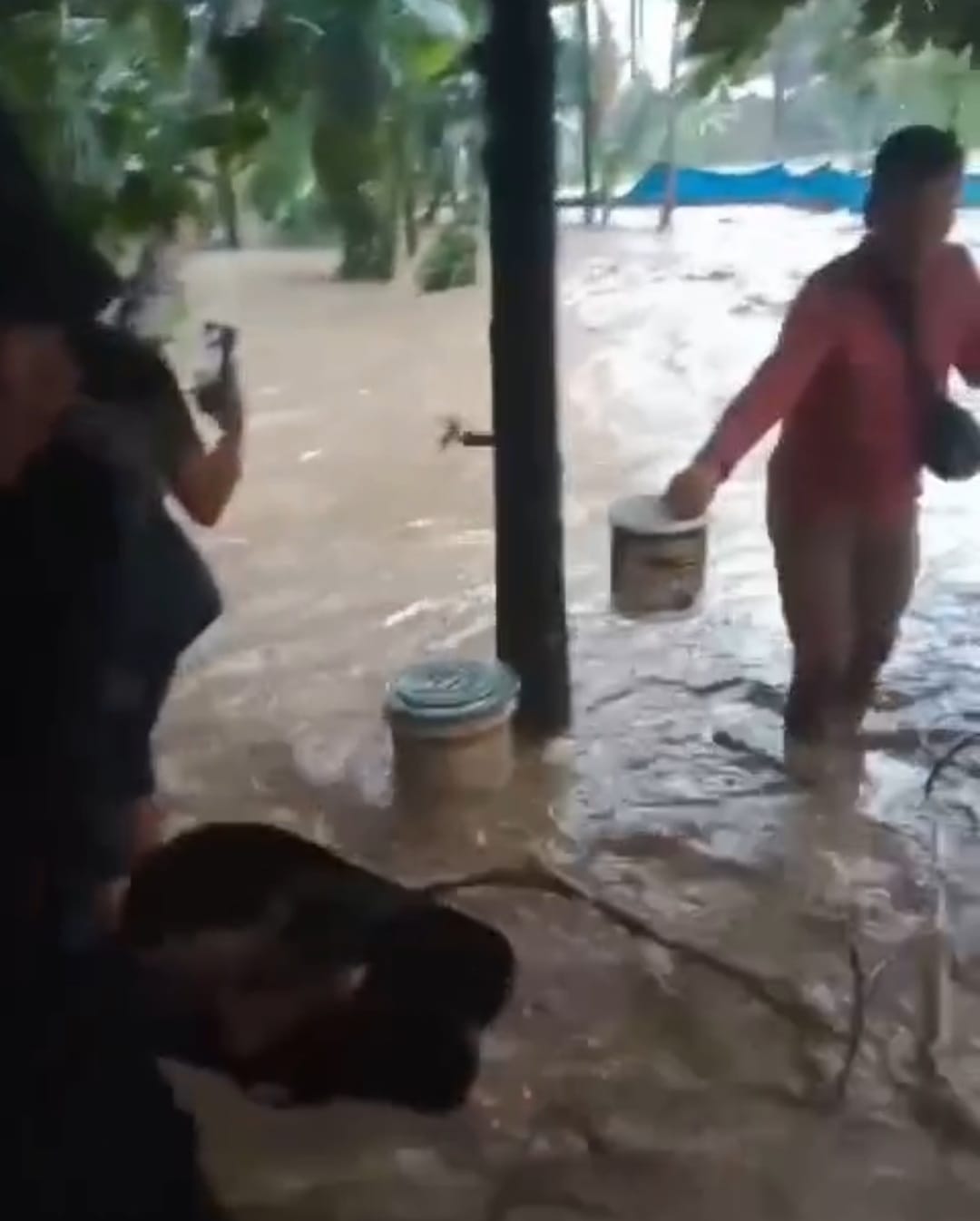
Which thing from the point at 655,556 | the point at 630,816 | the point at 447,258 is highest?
the point at 447,258

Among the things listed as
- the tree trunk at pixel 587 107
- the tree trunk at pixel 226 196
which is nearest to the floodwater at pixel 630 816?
the tree trunk at pixel 226 196

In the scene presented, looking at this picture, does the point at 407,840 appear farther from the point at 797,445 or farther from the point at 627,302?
the point at 627,302

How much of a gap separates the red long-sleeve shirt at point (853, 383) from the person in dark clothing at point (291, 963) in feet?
1.78

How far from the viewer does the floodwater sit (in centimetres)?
90

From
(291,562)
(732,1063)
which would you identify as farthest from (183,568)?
(291,562)

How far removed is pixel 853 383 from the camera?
1.12 meters

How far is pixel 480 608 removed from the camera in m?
1.68

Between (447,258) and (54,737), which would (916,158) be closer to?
(447,258)

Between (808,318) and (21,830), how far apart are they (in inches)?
27.5

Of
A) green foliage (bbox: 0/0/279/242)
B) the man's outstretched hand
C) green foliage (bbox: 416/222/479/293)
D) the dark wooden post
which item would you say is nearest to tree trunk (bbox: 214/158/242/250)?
green foliage (bbox: 0/0/279/242)

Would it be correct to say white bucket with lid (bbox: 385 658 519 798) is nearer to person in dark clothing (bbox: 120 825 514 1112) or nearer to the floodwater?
the floodwater

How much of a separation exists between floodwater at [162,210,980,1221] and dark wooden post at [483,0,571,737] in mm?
89

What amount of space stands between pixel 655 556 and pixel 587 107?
0.94ft

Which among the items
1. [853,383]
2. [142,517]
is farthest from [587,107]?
[142,517]
